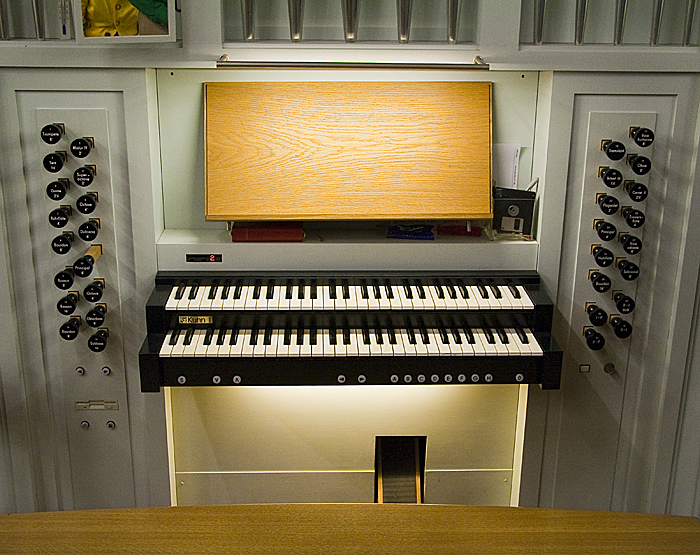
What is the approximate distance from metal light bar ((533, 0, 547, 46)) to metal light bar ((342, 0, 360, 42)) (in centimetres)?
71

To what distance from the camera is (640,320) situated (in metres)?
3.20

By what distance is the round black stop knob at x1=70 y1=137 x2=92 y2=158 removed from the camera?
2.86 metres

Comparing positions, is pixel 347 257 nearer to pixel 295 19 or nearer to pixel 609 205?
pixel 295 19

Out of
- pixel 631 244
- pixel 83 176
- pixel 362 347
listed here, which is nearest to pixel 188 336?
pixel 362 347

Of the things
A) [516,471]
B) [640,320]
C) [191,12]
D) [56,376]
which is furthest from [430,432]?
[191,12]

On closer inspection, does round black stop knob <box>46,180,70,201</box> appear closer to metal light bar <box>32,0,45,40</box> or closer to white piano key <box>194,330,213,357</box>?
metal light bar <box>32,0,45,40</box>

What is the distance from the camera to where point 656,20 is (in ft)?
9.53

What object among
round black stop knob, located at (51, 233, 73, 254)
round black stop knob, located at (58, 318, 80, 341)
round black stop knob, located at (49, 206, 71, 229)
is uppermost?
round black stop knob, located at (49, 206, 71, 229)

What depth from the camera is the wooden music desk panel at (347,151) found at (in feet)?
9.71

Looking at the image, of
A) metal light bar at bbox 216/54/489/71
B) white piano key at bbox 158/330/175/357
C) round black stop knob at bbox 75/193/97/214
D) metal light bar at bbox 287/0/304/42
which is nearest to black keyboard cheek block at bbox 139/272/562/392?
white piano key at bbox 158/330/175/357

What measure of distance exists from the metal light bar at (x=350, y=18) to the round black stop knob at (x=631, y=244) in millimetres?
1369

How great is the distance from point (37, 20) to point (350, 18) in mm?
1203

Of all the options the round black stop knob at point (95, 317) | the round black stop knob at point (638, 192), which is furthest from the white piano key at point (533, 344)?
the round black stop knob at point (95, 317)

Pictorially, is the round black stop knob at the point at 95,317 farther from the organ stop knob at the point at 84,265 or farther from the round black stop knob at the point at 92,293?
the organ stop knob at the point at 84,265
